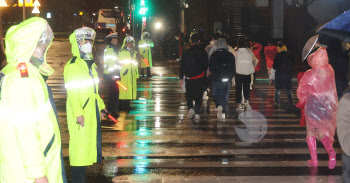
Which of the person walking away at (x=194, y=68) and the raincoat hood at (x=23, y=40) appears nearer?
the raincoat hood at (x=23, y=40)

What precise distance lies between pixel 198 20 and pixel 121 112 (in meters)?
34.8

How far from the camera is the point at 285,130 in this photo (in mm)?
10836

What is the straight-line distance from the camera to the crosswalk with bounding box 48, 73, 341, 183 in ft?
23.7

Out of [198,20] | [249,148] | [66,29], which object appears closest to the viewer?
[249,148]

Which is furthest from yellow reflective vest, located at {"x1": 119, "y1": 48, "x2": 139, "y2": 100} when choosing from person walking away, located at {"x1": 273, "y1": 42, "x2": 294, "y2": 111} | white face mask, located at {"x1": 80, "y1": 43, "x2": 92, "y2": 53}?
white face mask, located at {"x1": 80, "y1": 43, "x2": 92, "y2": 53}

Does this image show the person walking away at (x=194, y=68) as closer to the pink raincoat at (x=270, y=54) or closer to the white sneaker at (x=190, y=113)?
the white sneaker at (x=190, y=113)

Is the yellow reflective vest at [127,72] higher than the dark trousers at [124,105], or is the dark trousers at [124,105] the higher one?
the yellow reflective vest at [127,72]

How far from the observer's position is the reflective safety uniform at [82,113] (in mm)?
5750

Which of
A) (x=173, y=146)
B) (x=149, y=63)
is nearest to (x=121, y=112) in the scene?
(x=173, y=146)

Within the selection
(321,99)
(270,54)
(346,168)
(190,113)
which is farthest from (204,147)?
(270,54)

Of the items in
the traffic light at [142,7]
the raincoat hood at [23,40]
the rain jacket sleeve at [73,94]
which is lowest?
the rain jacket sleeve at [73,94]

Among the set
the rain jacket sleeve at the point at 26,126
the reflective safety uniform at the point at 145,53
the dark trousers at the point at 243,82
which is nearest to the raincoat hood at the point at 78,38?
the rain jacket sleeve at the point at 26,126

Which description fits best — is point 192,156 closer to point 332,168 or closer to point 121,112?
point 332,168

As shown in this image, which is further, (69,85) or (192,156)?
(192,156)
